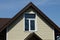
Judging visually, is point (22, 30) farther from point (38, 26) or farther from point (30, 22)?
point (38, 26)

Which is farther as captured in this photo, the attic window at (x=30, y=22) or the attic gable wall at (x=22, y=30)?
the attic window at (x=30, y=22)

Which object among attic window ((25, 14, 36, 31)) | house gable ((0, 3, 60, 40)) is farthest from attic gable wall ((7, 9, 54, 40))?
attic window ((25, 14, 36, 31))

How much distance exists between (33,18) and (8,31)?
294 cm

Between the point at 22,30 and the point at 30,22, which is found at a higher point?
the point at 30,22

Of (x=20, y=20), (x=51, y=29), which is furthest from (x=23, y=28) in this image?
(x=51, y=29)

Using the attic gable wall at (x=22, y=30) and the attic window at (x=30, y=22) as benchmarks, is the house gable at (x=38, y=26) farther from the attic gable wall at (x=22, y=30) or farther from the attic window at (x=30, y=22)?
the attic window at (x=30, y=22)

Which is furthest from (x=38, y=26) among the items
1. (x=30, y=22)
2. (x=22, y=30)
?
(x=22, y=30)

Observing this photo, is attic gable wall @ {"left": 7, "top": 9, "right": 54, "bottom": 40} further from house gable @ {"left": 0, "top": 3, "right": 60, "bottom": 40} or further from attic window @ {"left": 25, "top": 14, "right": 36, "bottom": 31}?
attic window @ {"left": 25, "top": 14, "right": 36, "bottom": 31}

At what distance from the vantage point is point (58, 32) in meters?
25.7

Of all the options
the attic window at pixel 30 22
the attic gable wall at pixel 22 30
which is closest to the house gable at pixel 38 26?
the attic gable wall at pixel 22 30

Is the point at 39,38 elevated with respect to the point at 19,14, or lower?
lower

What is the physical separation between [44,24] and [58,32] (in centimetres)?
176

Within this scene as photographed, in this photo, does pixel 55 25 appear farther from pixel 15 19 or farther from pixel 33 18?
pixel 15 19

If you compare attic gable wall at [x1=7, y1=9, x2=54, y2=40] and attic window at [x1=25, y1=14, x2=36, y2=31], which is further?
attic window at [x1=25, y1=14, x2=36, y2=31]
